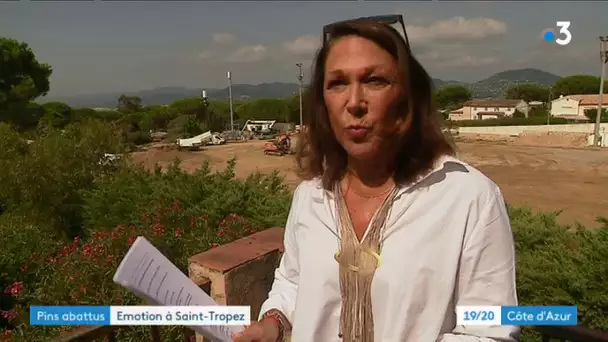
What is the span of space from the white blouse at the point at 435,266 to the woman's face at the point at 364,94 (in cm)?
14

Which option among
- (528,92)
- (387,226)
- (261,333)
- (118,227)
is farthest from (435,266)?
(528,92)

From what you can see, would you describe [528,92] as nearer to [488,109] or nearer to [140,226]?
[488,109]

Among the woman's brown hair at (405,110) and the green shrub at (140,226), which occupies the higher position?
the woman's brown hair at (405,110)

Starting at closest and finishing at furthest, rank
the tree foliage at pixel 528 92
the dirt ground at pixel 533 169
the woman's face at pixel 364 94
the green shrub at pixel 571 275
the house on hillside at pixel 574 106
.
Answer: the woman's face at pixel 364 94
the green shrub at pixel 571 275
the dirt ground at pixel 533 169
the house on hillside at pixel 574 106
the tree foliage at pixel 528 92

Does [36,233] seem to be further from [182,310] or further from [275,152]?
[275,152]

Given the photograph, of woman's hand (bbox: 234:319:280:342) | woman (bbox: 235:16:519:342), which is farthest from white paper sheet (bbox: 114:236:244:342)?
woman (bbox: 235:16:519:342)

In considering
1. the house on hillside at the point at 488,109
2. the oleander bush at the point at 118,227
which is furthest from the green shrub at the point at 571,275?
the house on hillside at the point at 488,109

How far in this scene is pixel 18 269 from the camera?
463cm

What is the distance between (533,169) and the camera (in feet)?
69.6

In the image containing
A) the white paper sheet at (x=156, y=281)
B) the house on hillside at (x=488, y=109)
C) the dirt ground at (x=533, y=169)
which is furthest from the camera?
the house on hillside at (x=488, y=109)

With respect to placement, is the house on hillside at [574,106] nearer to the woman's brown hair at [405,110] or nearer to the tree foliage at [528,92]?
the tree foliage at [528,92]

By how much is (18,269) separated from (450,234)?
15.6ft

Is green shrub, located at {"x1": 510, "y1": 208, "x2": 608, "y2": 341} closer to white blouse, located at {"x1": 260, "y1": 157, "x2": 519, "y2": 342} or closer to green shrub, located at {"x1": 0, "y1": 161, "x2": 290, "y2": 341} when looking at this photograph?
green shrub, located at {"x1": 0, "y1": 161, "x2": 290, "y2": 341}

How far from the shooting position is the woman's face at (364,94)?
1046 millimetres
